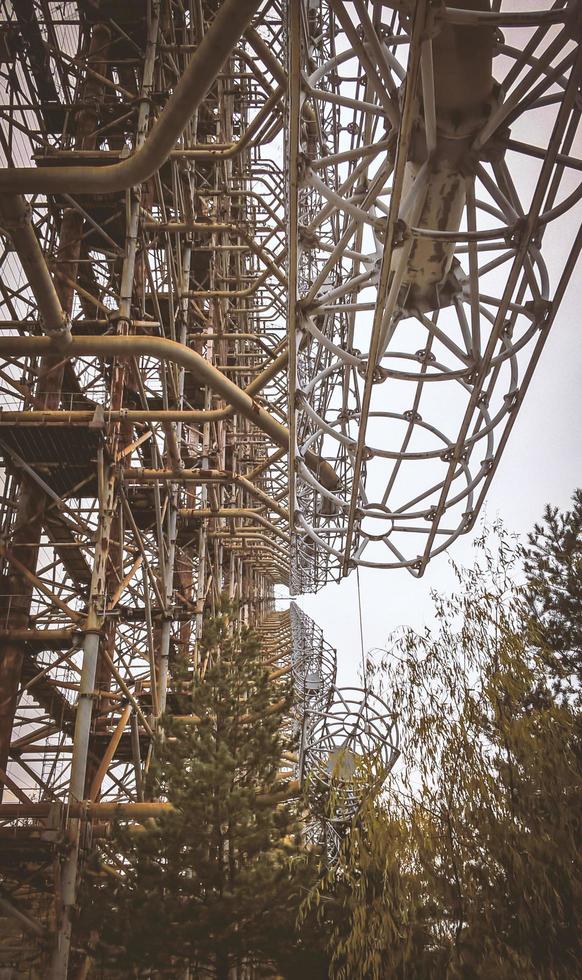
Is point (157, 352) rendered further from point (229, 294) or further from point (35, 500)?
point (229, 294)

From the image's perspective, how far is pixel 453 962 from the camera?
596cm

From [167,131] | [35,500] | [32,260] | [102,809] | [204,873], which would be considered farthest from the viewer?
[35,500]

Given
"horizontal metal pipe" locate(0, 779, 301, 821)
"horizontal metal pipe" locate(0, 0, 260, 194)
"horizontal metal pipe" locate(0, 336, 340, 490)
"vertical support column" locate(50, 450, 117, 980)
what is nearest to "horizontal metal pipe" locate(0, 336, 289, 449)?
"horizontal metal pipe" locate(0, 336, 340, 490)

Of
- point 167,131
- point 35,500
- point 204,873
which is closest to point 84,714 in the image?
point 204,873

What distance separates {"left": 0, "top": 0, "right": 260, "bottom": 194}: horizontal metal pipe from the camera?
14.5ft

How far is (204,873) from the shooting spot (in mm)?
9922

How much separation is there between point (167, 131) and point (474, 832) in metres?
5.88

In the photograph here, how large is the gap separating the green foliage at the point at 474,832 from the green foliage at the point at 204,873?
1267mm

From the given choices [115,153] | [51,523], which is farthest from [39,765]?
[115,153]

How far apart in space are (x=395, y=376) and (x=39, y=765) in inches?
959

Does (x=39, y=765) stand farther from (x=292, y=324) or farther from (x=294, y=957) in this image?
(x=292, y=324)

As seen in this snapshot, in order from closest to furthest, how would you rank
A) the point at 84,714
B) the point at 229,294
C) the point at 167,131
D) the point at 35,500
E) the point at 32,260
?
the point at 167,131 < the point at 32,260 < the point at 84,714 < the point at 35,500 < the point at 229,294

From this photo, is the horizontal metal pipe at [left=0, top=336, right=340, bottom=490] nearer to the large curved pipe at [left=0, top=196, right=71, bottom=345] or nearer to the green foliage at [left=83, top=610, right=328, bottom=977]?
the large curved pipe at [left=0, top=196, right=71, bottom=345]

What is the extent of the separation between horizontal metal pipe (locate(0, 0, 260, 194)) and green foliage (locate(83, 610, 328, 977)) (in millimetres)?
7296
